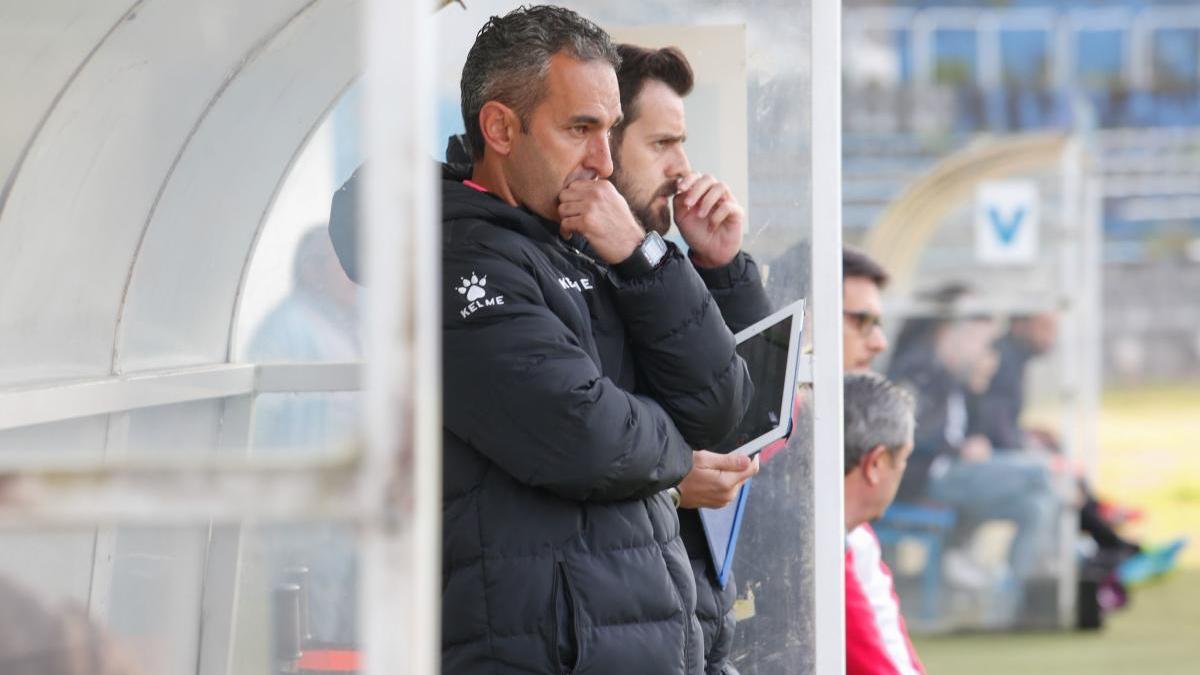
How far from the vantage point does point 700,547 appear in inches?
114

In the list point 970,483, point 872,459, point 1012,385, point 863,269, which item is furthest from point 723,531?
point 1012,385

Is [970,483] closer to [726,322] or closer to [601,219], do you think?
[726,322]

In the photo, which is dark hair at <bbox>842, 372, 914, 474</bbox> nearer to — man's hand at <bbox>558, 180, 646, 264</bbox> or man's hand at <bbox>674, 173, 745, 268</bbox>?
man's hand at <bbox>674, 173, 745, 268</bbox>

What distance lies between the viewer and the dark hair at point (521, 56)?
2500 millimetres

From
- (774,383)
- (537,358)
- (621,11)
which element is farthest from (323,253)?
(537,358)

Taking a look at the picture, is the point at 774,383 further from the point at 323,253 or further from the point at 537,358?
the point at 323,253

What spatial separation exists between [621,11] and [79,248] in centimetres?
111

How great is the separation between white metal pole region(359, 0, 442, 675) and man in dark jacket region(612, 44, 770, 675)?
1.21m

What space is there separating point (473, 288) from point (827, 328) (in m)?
1.07

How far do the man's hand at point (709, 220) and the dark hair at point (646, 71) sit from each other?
203 mm

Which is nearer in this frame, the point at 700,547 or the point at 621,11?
the point at 700,547

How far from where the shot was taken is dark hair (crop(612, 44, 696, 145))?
9.91ft

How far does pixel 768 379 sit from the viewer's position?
2.89 m

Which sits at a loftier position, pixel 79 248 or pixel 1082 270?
pixel 1082 270
